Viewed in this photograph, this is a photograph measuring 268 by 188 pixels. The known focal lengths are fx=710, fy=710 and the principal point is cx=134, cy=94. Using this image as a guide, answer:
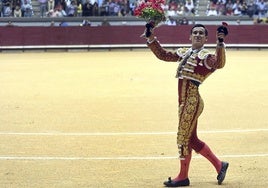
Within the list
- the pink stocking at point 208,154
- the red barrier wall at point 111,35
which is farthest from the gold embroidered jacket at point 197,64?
the red barrier wall at point 111,35

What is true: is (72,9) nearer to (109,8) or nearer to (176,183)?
(109,8)

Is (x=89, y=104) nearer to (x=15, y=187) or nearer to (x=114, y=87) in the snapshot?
(x=114, y=87)

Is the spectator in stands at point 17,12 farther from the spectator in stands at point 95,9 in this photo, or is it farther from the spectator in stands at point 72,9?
the spectator in stands at point 95,9

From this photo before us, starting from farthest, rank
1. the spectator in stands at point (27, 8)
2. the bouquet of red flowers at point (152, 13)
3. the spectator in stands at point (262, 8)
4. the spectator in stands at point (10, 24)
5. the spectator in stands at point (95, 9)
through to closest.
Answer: the spectator in stands at point (262, 8), the spectator in stands at point (27, 8), the spectator in stands at point (95, 9), the spectator in stands at point (10, 24), the bouquet of red flowers at point (152, 13)

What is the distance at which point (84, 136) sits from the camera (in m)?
9.11

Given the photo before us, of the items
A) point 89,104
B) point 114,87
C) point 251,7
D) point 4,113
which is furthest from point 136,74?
point 251,7

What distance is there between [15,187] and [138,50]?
22.1 metres

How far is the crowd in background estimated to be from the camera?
29.0m

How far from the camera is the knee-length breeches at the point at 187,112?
6.23 meters

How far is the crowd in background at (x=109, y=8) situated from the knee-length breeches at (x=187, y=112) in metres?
22.8

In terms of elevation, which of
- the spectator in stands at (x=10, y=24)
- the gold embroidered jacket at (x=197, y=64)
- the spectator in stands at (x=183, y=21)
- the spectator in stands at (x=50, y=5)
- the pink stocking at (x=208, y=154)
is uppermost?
the gold embroidered jacket at (x=197, y=64)

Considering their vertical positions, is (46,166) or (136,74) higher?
(46,166)

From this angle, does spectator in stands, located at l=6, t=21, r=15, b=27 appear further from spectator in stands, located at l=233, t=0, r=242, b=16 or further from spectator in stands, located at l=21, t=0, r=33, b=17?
spectator in stands, located at l=233, t=0, r=242, b=16

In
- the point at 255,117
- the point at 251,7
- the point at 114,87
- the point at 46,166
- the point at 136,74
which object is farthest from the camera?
the point at 251,7
